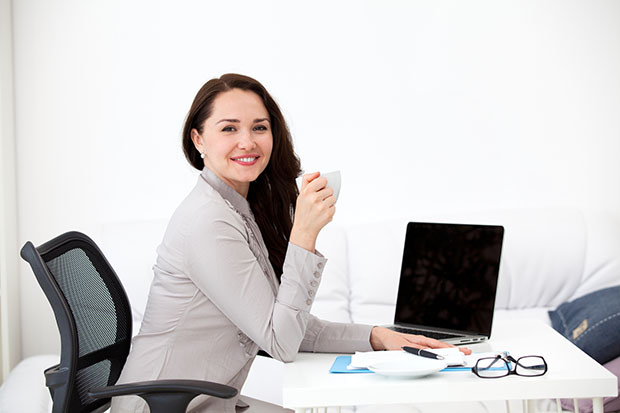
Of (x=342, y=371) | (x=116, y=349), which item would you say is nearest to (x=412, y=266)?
(x=342, y=371)

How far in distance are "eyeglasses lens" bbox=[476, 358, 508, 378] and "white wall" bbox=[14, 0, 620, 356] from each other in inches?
69.8

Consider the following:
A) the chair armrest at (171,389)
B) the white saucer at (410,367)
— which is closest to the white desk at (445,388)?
the white saucer at (410,367)

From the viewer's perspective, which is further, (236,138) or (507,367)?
(236,138)

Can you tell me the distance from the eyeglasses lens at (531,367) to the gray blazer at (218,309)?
14.8 inches

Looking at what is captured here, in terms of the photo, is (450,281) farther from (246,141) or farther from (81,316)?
(81,316)

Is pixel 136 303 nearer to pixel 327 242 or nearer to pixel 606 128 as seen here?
pixel 327 242

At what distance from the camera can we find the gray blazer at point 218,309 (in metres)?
1.39

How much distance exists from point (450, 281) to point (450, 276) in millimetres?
15

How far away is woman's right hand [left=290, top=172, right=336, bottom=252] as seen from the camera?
139cm

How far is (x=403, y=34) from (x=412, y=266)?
1.53m

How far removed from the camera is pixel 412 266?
1.85 m

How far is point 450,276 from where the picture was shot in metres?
1.75

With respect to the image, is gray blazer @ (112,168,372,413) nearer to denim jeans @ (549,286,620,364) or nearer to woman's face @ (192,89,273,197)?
woman's face @ (192,89,273,197)

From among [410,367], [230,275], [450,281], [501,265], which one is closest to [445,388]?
[410,367]
